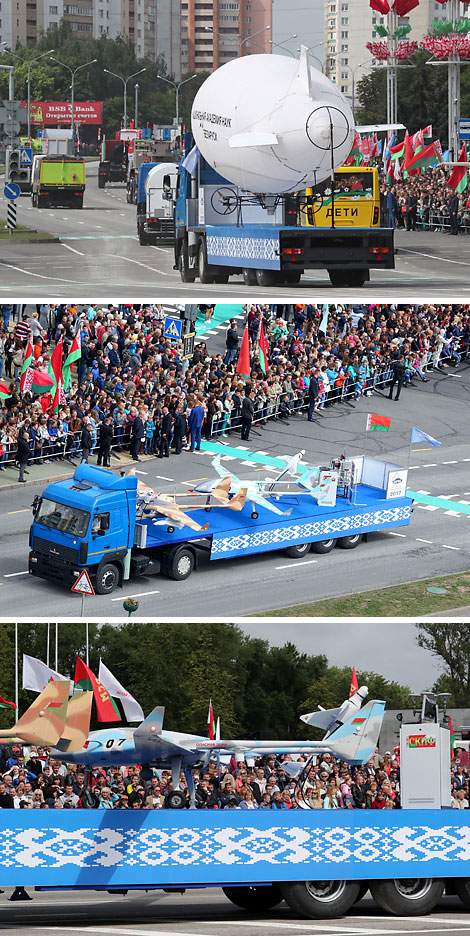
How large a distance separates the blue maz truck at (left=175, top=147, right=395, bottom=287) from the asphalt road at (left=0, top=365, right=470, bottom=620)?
12.6ft

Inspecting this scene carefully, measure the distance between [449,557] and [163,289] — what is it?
26.3 feet

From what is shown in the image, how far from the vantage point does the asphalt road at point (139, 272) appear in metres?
29.7

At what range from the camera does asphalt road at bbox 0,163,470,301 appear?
29719 millimetres

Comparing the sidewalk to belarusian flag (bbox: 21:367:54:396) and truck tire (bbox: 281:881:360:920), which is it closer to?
belarusian flag (bbox: 21:367:54:396)

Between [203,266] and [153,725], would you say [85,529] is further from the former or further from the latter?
[153,725]

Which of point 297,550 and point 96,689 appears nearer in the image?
point 96,689

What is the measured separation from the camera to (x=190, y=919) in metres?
16.8

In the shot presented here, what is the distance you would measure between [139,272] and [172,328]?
1538mm

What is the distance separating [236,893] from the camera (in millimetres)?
17906

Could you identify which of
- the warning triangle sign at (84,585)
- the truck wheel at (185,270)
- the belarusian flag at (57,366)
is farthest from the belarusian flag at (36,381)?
the warning triangle sign at (84,585)

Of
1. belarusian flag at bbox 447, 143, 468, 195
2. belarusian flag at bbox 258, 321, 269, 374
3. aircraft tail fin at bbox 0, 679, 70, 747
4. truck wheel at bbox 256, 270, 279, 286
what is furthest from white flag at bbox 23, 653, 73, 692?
belarusian flag at bbox 447, 143, 468, 195

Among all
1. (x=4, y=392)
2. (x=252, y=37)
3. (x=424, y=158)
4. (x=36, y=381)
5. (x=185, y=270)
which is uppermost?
(x=252, y=37)

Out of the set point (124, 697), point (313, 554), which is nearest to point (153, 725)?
point (124, 697)

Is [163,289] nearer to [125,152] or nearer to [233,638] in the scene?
[233,638]
